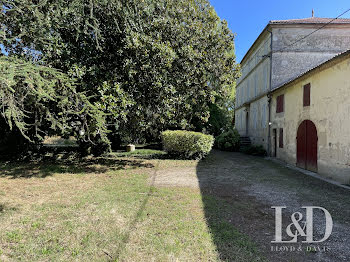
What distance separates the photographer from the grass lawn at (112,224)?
10.5 feet

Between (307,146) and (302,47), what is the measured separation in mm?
7886

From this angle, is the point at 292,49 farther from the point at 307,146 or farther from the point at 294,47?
the point at 307,146

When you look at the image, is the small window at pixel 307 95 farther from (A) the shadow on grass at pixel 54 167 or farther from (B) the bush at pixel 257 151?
(A) the shadow on grass at pixel 54 167

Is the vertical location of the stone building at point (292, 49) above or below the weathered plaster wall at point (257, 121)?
above

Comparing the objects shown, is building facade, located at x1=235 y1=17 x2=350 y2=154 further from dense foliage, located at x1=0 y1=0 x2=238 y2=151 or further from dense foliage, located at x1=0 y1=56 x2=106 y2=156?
dense foliage, located at x1=0 y1=56 x2=106 y2=156

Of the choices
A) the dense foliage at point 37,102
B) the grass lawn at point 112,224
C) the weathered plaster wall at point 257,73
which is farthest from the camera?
the weathered plaster wall at point 257,73

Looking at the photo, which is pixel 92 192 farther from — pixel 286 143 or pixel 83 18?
Answer: pixel 286 143

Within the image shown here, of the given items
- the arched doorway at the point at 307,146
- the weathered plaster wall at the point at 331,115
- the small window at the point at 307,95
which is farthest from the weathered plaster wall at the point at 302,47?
the arched doorway at the point at 307,146

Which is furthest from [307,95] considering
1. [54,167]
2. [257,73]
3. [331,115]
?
[54,167]

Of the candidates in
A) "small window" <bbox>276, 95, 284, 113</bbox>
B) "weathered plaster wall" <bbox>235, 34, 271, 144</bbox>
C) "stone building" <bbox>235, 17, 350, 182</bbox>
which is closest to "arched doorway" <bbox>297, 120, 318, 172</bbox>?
"stone building" <bbox>235, 17, 350, 182</bbox>

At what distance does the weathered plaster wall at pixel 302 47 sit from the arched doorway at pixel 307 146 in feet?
16.9

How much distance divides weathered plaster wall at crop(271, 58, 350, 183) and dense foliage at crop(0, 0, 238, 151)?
404 centimetres

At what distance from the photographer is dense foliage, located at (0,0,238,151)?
7512 mm

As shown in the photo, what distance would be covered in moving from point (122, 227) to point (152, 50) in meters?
6.42
